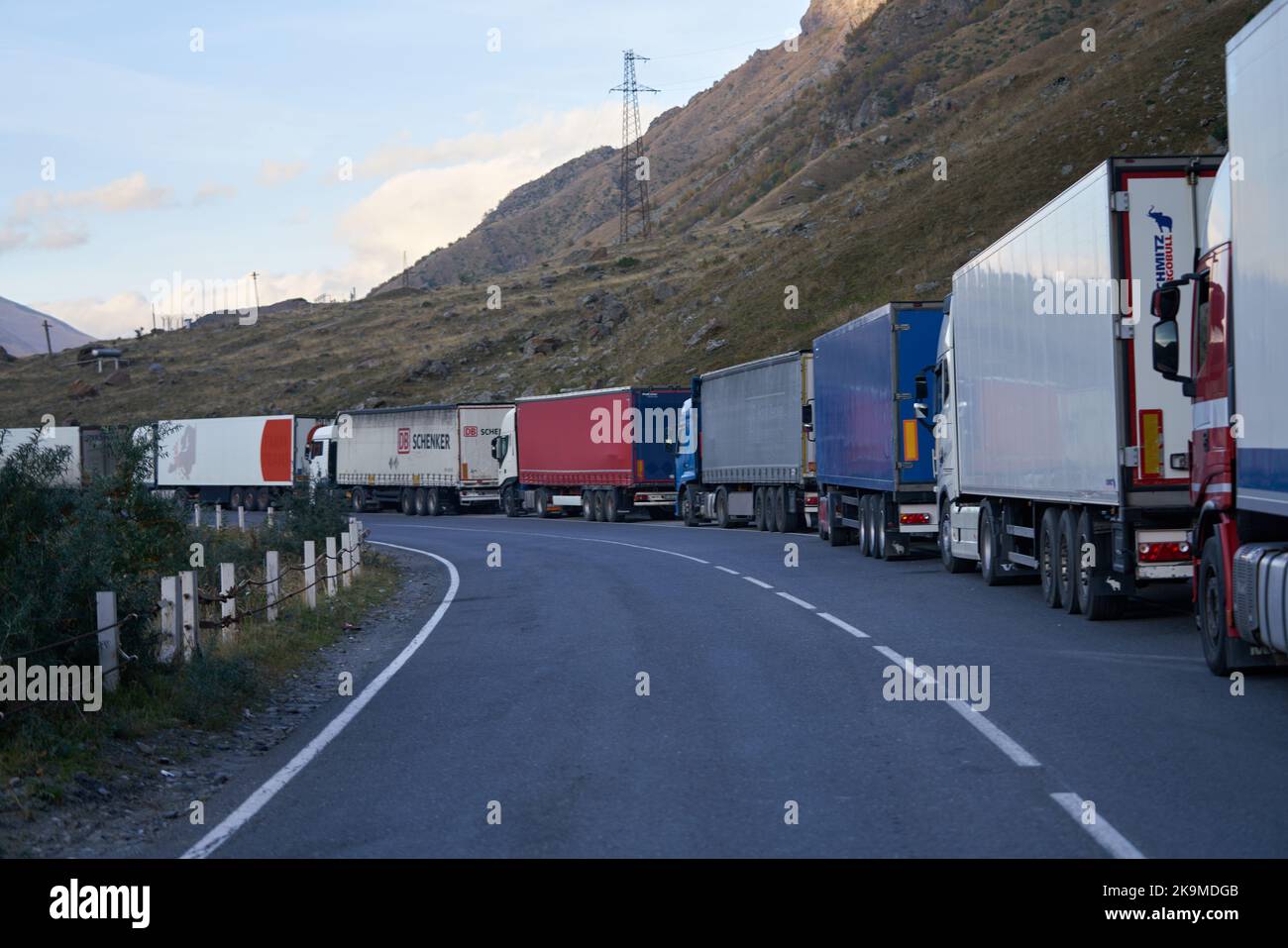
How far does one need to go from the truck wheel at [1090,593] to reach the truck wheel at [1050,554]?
2.50ft

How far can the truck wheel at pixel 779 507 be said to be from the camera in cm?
3594

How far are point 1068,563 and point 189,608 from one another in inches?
369

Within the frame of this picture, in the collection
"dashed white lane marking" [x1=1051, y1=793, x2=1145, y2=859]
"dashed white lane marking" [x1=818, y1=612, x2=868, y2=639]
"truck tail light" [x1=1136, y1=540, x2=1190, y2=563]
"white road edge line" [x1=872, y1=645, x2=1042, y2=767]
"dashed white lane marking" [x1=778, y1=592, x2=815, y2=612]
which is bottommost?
"dashed white lane marking" [x1=778, y1=592, x2=815, y2=612]

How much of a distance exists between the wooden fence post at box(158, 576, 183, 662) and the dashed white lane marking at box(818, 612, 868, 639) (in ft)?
21.5


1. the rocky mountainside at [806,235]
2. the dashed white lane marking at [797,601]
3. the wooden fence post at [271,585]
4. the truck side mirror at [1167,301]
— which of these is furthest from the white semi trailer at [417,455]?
the truck side mirror at [1167,301]

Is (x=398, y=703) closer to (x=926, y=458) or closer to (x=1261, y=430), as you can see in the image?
(x=1261, y=430)

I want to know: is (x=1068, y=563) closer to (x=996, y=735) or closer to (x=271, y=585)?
(x=996, y=735)

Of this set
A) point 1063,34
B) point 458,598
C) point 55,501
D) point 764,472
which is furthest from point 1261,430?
point 1063,34

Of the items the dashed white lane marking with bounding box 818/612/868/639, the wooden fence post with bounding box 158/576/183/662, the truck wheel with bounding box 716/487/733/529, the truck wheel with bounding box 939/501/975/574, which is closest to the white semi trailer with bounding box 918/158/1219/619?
the dashed white lane marking with bounding box 818/612/868/639

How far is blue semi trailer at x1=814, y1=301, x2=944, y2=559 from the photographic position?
2470 cm

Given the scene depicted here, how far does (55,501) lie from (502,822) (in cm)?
694

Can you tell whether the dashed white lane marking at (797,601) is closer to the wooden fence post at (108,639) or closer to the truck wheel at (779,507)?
the wooden fence post at (108,639)

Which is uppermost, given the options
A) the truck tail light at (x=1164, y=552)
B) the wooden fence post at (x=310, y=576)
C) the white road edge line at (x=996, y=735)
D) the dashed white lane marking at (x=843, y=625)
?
the truck tail light at (x=1164, y=552)

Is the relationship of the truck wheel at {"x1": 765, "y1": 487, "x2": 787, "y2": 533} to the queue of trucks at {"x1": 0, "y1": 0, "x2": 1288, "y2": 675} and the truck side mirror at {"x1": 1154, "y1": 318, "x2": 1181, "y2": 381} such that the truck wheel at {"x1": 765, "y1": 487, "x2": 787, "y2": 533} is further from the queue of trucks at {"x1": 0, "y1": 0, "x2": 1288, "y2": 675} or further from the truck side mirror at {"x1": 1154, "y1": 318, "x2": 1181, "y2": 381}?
the truck side mirror at {"x1": 1154, "y1": 318, "x2": 1181, "y2": 381}
